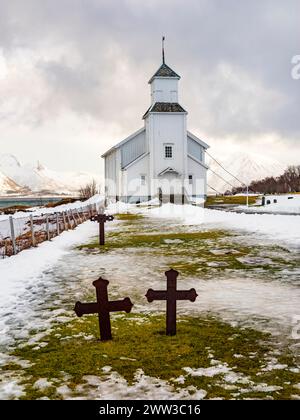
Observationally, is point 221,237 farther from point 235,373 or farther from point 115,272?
point 235,373

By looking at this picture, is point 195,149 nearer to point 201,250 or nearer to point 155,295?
point 201,250

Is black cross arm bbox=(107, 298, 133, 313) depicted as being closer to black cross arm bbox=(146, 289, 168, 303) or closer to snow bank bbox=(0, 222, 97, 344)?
black cross arm bbox=(146, 289, 168, 303)

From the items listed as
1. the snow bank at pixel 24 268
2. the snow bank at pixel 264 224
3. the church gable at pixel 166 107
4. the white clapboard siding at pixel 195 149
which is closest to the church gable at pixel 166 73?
the church gable at pixel 166 107

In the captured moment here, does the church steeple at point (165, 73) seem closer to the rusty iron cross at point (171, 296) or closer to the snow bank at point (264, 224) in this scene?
the snow bank at point (264, 224)

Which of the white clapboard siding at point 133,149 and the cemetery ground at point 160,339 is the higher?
the white clapboard siding at point 133,149

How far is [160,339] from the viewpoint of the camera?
6648mm

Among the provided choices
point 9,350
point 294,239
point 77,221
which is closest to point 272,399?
point 9,350

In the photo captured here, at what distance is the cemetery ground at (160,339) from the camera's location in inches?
199

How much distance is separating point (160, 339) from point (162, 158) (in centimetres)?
4490

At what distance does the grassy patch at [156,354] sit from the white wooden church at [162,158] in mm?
43483

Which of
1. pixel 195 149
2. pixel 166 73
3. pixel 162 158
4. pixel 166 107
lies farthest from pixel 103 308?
pixel 195 149

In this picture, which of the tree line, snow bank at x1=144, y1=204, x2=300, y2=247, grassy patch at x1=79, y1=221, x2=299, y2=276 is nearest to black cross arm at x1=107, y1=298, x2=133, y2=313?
grassy patch at x1=79, y1=221, x2=299, y2=276
